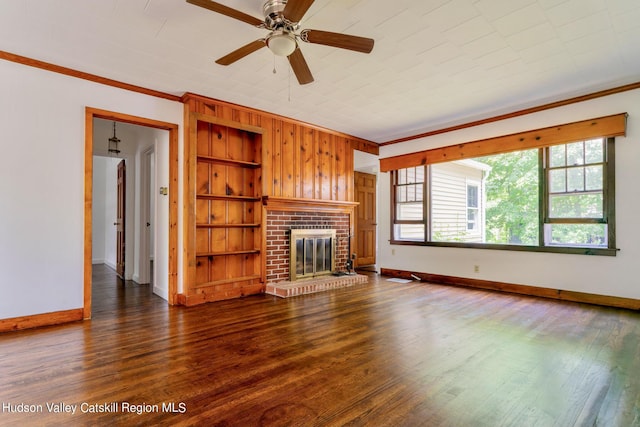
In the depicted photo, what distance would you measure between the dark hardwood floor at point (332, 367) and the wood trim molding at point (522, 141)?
2.08 metres

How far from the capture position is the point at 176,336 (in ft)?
9.12

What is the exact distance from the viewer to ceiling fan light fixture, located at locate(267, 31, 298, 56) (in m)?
2.25

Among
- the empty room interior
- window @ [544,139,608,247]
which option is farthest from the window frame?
window @ [544,139,608,247]

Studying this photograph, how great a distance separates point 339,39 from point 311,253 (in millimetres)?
3435

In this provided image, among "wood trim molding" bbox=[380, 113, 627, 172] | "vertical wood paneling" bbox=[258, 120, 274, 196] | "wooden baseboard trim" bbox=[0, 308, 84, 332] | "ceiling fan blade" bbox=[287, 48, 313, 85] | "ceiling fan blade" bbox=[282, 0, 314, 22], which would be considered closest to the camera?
"ceiling fan blade" bbox=[282, 0, 314, 22]

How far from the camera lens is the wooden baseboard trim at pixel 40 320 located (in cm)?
291

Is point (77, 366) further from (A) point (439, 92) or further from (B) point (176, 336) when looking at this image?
(A) point (439, 92)

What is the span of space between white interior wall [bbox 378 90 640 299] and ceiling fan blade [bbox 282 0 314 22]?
12.5 feet

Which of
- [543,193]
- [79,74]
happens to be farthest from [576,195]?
[79,74]

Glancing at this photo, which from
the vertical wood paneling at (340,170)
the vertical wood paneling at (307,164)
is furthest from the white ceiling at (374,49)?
the vertical wood paneling at (340,170)

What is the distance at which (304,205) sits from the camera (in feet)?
16.6

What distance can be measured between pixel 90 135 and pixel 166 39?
1.43m

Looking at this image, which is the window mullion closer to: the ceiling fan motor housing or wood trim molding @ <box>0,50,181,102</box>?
the ceiling fan motor housing

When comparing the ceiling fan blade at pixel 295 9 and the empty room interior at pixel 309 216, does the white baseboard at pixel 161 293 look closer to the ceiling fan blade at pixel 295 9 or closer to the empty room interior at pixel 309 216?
the empty room interior at pixel 309 216
